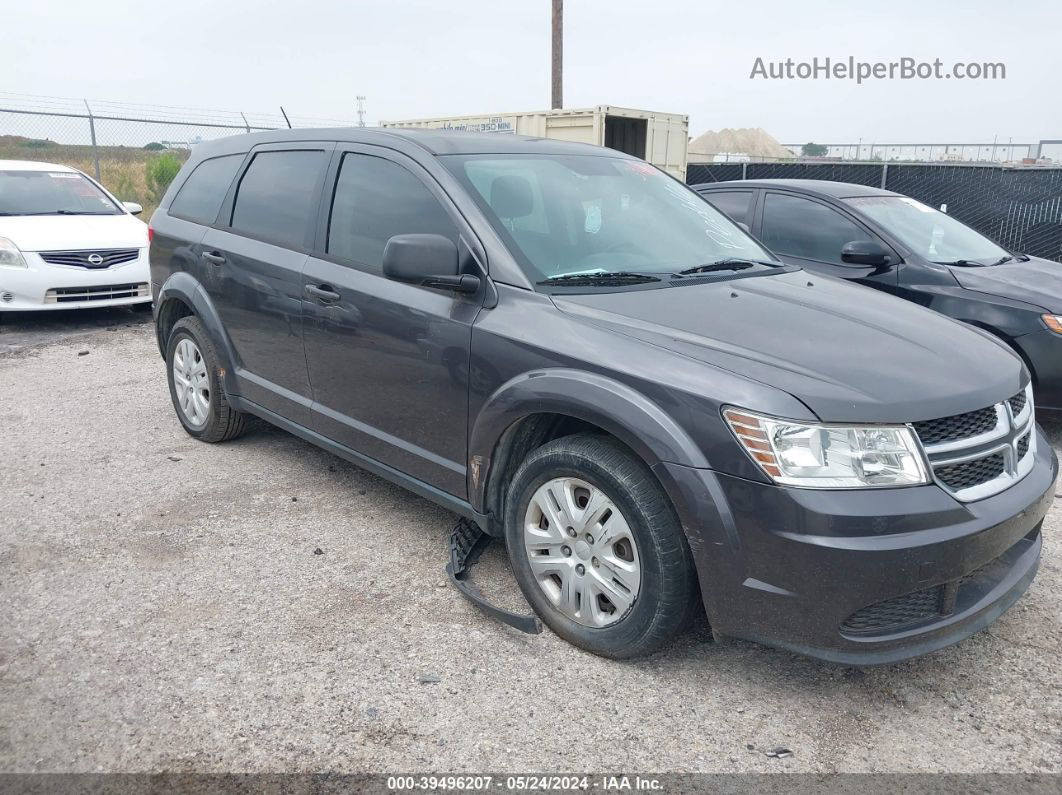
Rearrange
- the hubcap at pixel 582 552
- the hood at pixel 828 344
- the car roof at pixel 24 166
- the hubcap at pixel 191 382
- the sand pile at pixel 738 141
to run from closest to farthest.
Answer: the hood at pixel 828 344
the hubcap at pixel 582 552
the hubcap at pixel 191 382
the car roof at pixel 24 166
the sand pile at pixel 738 141

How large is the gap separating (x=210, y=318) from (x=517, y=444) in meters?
2.41

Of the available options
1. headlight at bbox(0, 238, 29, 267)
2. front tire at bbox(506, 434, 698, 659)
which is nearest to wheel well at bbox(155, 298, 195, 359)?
front tire at bbox(506, 434, 698, 659)

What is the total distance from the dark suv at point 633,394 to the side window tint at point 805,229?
211 centimetres

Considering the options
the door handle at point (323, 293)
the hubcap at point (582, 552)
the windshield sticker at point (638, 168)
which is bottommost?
the hubcap at point (582, 552)

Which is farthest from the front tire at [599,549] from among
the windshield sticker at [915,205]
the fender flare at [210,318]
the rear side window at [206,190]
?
the windshield sticker at [915,205]

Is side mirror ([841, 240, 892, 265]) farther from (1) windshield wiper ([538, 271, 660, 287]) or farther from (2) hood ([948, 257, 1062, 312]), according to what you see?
(1) windshield wiper ([538, 271, 660, 287])

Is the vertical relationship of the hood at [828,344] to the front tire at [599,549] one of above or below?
A: above

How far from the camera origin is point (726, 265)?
3.71 metres

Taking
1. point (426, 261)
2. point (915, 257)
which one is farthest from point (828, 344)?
point (915, 257)

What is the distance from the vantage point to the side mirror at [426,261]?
3.14 m

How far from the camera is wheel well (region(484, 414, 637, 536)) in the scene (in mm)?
3105

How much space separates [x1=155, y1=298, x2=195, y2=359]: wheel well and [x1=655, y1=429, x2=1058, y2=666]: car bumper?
370 cm

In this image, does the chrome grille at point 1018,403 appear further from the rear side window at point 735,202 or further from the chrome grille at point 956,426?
the rear side window at point 735,202

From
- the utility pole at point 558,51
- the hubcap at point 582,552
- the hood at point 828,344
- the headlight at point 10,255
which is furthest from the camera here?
the utility pole at point 558,51
